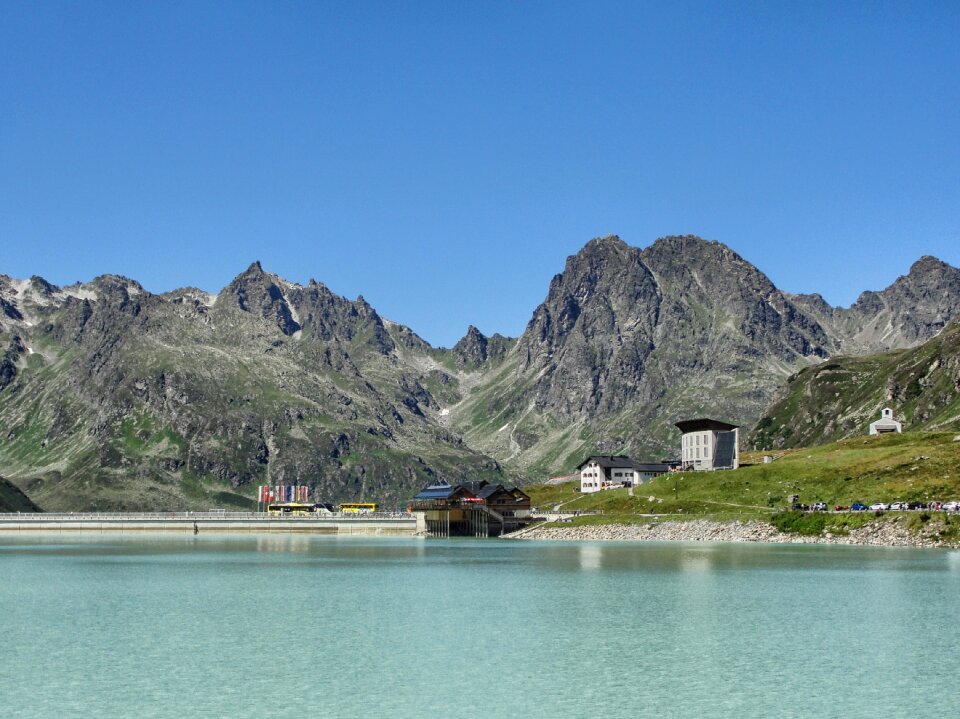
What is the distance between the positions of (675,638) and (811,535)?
11844 cm

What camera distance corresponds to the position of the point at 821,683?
2037 inches

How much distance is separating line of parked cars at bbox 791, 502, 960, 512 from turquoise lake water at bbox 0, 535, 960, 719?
42730mm

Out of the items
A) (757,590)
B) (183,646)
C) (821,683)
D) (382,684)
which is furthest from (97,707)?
(757,590)

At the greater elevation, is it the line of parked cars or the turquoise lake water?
the line of parked cars

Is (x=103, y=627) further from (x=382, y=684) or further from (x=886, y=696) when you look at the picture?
(x=886, y=696)

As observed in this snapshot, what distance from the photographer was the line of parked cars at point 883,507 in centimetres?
16362

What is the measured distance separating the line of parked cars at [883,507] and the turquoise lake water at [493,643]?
42.7 metres

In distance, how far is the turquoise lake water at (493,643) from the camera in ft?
157

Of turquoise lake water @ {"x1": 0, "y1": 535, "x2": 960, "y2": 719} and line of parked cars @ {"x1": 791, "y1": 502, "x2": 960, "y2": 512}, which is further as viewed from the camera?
line of parked cars @ {"x1": 791, "y1": 502, "x2": 960, "y2": 512}

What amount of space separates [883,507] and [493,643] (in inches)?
4950

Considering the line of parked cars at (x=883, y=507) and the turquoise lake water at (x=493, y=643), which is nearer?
the turquoise lake water at (x=493, y=643)

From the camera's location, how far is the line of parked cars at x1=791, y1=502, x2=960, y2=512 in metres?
164

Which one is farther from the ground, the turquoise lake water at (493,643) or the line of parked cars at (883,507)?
the line of parked cars at (883,507)

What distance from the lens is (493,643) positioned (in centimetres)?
6588
